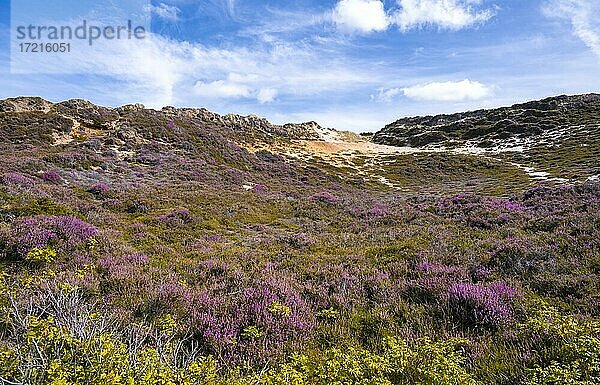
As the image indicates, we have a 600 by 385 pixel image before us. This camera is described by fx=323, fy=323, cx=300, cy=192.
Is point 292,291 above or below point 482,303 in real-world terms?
below

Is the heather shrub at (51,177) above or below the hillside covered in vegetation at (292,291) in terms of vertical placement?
above

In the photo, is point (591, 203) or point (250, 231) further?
point (250, 231)

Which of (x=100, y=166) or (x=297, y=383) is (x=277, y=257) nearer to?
(x=297, y=383)

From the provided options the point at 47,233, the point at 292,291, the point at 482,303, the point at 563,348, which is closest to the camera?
the point at 563,348

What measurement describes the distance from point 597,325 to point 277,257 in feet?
25.9

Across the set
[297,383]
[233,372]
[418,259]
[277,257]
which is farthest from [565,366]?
[277,257]

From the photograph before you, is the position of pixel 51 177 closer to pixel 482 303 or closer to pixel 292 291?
pixel 292 291

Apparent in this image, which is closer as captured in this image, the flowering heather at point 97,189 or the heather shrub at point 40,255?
the heather shrub at point 40,255

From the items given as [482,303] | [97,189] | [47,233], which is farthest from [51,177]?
[482,303]

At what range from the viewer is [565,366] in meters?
4.03

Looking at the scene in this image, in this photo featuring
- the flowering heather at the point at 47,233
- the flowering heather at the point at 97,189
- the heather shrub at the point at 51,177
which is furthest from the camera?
the heather shrub at the point at 51,177

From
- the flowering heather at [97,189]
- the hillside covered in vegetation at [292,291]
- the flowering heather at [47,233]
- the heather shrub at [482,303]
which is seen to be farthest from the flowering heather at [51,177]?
the heather shrub at [482,303]

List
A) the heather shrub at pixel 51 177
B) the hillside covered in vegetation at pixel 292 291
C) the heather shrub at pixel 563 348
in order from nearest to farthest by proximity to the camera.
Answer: the heather shrub at pixel 563 348 → the hillside covered in vegetation at pixel 292 291 → the heather shrub at pixel 51 177

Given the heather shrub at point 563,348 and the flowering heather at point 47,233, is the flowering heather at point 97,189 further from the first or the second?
the heather shrub at point 563,348
